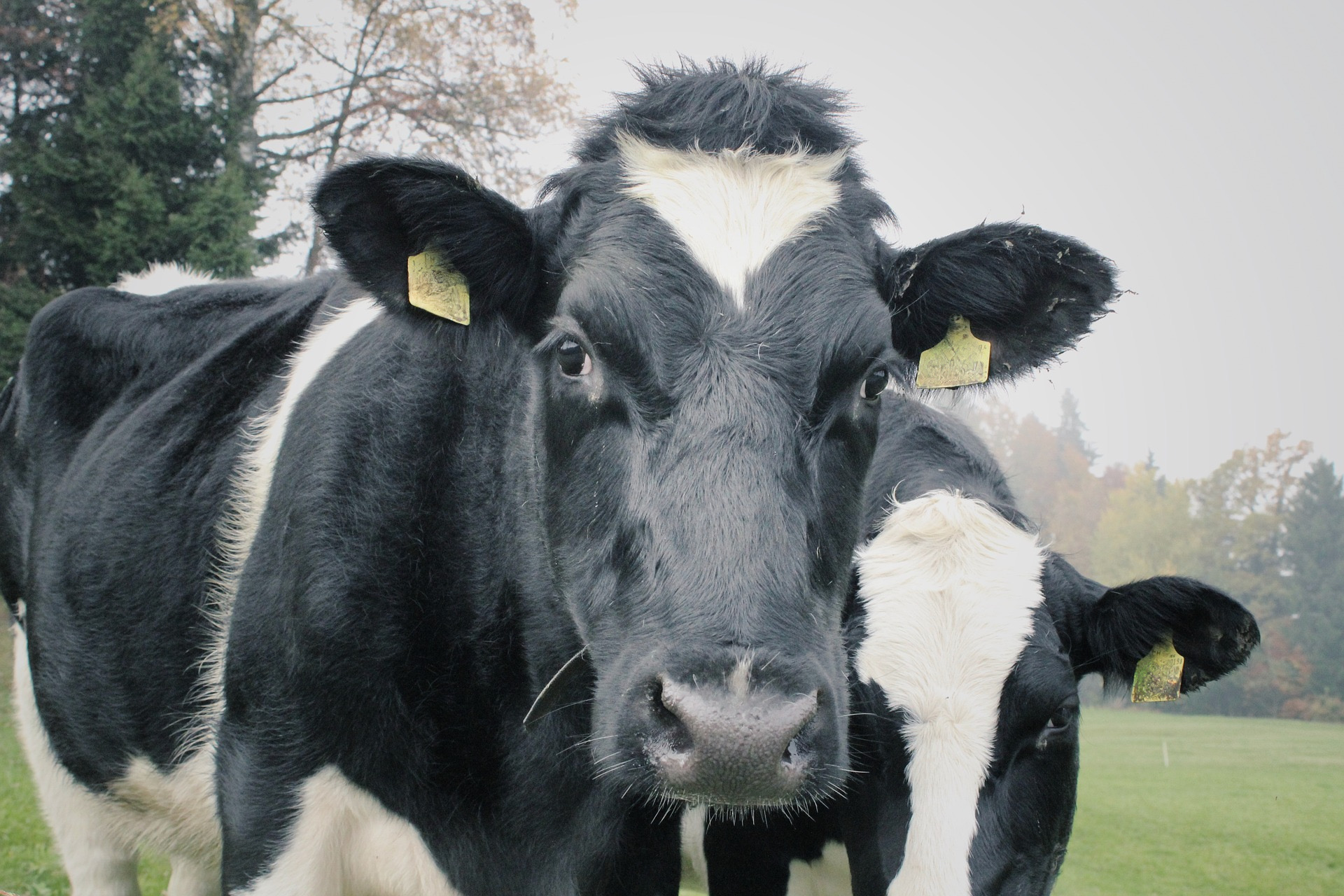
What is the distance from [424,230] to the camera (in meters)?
2.69

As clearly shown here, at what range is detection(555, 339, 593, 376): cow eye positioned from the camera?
2.38m

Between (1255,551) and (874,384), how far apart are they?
17.4 m

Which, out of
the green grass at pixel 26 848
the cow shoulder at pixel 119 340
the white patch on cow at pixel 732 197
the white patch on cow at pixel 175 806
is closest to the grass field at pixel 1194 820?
the green grass at pixel 26 848

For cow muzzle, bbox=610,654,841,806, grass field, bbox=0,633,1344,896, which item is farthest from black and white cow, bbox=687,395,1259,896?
grass field, bbox=0,633,1344,896

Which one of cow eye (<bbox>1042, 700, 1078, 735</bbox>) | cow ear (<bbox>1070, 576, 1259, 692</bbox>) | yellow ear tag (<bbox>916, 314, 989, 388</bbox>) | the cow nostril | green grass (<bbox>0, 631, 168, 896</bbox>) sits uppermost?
yellow ear tag (<bbox>916, 314, 989, 388</bbox>)

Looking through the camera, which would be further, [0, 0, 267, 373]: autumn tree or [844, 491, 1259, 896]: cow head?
[0, 0, 267, 373]: autumn tree

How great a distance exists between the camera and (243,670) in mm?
2971

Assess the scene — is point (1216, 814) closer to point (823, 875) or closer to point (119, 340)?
point (823, 875)

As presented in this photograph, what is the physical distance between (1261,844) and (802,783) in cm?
941

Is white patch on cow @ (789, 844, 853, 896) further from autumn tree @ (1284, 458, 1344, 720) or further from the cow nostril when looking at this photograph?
autumn tree @ (1284, 458, 1344, 720)

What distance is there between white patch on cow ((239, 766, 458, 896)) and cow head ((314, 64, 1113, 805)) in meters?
0.63

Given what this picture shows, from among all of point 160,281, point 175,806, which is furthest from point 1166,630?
point 160,281

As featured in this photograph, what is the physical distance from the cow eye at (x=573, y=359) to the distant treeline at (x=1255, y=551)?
6428 mm

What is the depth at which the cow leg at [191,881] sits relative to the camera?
4836 mm
